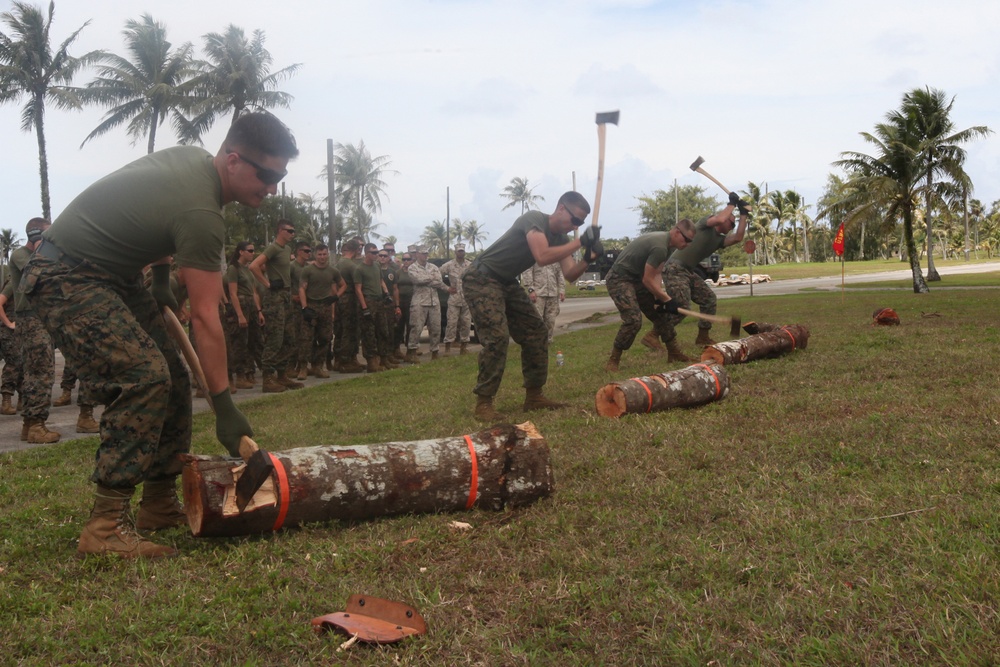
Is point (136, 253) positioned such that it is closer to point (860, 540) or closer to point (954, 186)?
point (860, 540)

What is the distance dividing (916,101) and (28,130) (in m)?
33.4

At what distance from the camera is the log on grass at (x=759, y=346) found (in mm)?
8773

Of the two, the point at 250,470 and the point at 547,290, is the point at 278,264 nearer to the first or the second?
the point at 547,290

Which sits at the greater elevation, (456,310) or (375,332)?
(456,310)

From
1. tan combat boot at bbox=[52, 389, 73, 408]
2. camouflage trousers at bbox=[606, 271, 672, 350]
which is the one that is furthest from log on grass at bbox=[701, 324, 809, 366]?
tan combat boot at bbox=[52, 389, 73, 408]

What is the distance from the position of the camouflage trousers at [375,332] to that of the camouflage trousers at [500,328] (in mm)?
6372

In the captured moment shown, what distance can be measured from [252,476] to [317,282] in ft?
28.9

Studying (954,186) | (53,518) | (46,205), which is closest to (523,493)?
(53,518)

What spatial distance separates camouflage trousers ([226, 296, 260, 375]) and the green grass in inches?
208

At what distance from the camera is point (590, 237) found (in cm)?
651

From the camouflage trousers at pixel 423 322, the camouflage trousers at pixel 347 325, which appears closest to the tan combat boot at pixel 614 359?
the camouflage trousers at pixel 347 325

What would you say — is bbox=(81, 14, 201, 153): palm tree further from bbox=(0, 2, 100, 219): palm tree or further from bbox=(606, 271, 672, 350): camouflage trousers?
bbox=(606, 271, 672, 350): camouflage trousers

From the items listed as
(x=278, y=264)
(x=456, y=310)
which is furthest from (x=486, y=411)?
(x=456, y=310)

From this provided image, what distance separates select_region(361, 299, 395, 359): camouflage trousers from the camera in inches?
523
